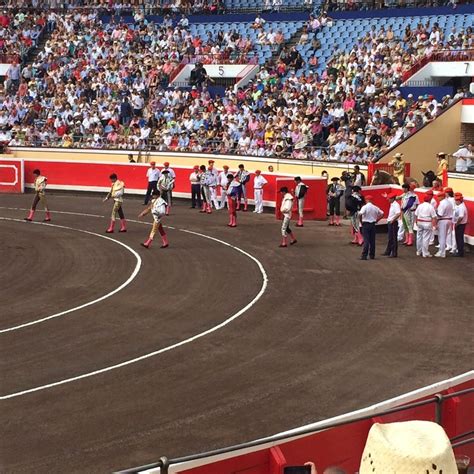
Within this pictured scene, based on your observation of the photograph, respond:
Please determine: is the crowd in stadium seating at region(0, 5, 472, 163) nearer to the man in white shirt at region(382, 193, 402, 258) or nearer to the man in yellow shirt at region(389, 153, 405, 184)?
the man in yellow shirt at region(389, 153, 405, 184)

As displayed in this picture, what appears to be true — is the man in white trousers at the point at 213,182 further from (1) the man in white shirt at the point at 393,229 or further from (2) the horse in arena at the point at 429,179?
(1) the man in white shirt at the point at 393,229

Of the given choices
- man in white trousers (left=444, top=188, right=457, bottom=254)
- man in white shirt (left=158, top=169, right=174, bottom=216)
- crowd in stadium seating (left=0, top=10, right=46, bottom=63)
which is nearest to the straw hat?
man in white trousers (left=444, top=188, right=457, bottom=254)

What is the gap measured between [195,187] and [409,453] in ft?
96.2

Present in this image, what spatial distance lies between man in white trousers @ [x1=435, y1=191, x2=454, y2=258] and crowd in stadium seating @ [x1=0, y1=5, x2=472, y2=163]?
29.1 feet

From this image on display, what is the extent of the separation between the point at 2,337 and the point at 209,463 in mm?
9631

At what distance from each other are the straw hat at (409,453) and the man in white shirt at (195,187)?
28.6 m

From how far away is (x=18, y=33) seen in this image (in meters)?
51.8

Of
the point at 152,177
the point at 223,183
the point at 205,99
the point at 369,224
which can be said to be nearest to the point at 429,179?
the point at 369,224

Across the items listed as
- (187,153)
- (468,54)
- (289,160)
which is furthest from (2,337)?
(468,54)

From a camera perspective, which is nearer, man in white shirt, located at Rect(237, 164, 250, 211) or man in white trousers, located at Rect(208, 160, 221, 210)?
man in white shirt, located at Rect(237, 164, 250, 211)

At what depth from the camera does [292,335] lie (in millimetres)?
16656

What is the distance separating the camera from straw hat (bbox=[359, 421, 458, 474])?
4.72m

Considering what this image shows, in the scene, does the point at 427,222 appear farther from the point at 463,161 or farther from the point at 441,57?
the point at 441,57

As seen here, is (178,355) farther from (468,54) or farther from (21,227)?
(468,54)
